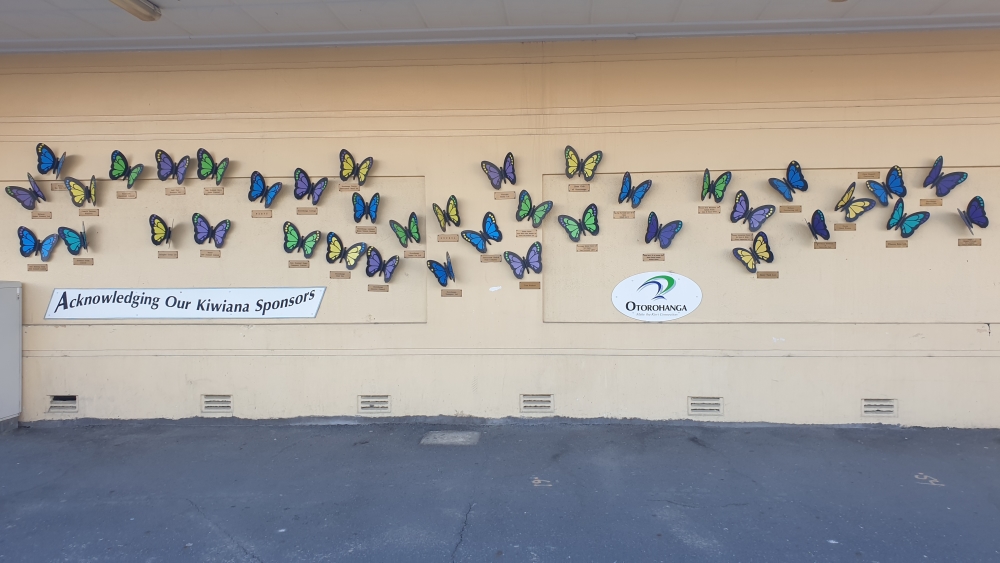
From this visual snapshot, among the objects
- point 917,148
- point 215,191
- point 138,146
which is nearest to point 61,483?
point 215,191

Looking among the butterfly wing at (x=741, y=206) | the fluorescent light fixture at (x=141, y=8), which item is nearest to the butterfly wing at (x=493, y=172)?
the butterfly wing at (x=741, y=206)

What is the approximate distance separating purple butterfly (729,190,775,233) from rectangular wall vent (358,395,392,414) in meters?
3.97

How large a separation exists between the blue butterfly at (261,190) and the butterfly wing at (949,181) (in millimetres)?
6501

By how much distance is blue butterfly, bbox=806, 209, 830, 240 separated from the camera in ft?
17.5

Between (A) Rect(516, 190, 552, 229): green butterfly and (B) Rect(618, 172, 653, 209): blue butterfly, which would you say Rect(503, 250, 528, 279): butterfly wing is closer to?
(A) Rect(516, 190, 552, 229): green butterfly

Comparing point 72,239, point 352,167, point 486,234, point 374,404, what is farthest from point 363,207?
point 72,239

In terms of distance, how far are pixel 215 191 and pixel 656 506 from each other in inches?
202

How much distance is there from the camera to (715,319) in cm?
556

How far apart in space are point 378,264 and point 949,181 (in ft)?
18.4

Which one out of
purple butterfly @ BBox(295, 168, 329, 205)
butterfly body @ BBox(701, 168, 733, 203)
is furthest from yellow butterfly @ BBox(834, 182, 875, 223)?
purple butterfly @ BBox(295, 168, 329, 205)

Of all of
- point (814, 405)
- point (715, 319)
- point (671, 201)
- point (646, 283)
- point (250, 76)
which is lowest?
point (814, 405)

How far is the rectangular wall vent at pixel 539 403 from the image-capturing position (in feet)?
18.6

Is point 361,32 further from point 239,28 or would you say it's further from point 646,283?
point 646,283

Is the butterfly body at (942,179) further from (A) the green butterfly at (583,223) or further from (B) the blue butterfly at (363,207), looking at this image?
(B) the blue butterfly at (363,207)
